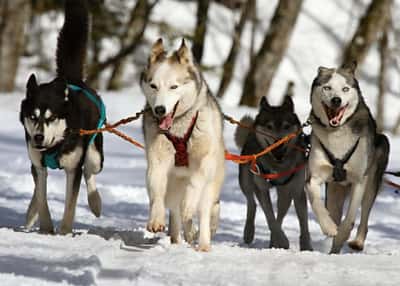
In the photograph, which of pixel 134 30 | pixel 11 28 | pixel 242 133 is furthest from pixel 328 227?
pixel 134 30

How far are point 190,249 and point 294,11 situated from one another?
30.6ft

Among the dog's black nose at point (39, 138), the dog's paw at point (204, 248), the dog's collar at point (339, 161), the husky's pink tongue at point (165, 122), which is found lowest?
the dog's paw at point (204, 248)

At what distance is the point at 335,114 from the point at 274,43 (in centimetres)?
858

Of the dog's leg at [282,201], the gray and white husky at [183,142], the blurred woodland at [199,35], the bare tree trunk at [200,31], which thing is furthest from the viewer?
the bare tree trunk at [200,31]

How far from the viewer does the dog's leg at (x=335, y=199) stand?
6.33 meters

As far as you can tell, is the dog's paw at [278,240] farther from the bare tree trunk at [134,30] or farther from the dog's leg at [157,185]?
the bare tree trunk at [134,30]

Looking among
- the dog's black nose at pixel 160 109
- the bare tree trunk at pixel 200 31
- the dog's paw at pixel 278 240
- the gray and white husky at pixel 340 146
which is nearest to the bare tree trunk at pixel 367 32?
the bare tree trunk at pixel 200 31

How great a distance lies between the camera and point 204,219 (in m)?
5.48

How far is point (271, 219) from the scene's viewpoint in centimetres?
664

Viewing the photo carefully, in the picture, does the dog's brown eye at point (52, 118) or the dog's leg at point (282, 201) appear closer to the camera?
the dog's brown eye at point (52, 118)

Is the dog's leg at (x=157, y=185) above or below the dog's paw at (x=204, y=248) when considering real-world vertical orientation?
above

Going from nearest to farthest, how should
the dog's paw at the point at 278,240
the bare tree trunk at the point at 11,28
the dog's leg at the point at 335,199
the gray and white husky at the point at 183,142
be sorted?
the gray and white husky at the point at 183,142, the dog's leg at the point at 335,199, the dog's paw at the point at 278,240, the bare tree trunk at the point at 11,28

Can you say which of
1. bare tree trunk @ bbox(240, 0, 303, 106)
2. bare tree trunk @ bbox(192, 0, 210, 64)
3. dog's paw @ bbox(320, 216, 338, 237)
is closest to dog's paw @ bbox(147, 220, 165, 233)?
dog's paw @ bbox(320, 216, 338, 237)

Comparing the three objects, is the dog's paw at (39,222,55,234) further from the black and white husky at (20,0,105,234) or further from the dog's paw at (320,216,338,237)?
the dog's paw at (320,216,338,237)
